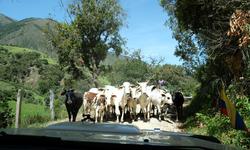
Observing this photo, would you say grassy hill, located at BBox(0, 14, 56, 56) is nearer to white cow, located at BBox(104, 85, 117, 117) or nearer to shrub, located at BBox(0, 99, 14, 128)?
white cow, located at BBox(104, 85, 117, 117)

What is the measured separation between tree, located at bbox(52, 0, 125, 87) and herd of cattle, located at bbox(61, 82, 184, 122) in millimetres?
17431

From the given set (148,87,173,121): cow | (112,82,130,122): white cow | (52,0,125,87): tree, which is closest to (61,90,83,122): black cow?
(112,82,130,122): white cow

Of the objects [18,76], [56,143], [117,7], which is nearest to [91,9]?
[117,7]

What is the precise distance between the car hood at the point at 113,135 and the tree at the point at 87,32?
3939cm

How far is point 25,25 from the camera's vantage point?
18050 cm

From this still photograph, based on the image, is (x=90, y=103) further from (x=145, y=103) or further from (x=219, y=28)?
(x=219, y=28)

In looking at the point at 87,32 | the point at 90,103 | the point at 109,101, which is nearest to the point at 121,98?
the point at 109,101

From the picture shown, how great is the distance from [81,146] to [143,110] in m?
22.1

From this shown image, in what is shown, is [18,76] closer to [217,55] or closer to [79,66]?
[79,66]

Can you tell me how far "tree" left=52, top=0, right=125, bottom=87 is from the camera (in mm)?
43031

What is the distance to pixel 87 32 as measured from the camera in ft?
143

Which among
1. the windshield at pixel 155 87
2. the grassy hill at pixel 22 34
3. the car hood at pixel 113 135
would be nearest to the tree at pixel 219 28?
the windshield at pixel 155 87

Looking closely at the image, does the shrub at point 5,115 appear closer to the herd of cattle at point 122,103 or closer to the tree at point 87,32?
the herd of cattle at point 122,103

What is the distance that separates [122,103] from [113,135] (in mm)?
21199
